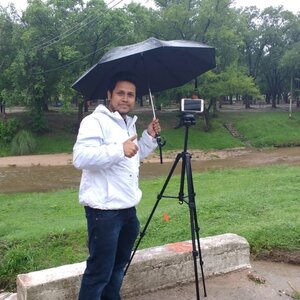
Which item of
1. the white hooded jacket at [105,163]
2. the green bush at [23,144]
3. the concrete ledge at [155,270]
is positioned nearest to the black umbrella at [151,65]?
the white hooded jacket at [105,163]

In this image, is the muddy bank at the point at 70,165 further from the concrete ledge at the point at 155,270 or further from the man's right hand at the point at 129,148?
the man's right hand at the point at 129,148

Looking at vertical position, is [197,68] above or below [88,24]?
below

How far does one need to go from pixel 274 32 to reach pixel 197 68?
36.1m

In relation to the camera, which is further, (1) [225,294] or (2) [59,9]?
(2) [59,9]

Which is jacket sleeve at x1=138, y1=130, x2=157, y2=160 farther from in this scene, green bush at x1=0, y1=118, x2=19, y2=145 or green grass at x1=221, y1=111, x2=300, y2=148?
green grass at x1=221, y1=111, x2=300, y2=148

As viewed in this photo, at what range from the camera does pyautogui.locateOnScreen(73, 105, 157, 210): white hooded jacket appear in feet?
7.80

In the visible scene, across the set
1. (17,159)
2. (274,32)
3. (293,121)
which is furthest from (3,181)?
(274,32)

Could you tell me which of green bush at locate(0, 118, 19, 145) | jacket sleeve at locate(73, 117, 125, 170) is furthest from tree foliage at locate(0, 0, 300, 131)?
jacket sleeve at locate(73, 117, 125, 170)

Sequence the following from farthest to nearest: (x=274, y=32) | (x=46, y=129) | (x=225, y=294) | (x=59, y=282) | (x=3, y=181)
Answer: (x=274, y=32), (x=46, y=129), (x=3, y=181), (x=225, y=294), (x=59, y=282)

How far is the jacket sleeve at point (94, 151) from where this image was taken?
2357mm

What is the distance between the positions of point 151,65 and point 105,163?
3.90 ft

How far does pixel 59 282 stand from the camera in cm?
297

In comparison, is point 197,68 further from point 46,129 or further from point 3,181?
point 46,129

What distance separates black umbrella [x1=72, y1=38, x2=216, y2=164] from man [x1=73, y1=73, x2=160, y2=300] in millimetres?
286
